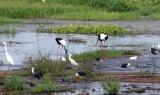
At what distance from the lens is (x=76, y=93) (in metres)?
17.9

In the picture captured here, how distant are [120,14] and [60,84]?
23869 mm

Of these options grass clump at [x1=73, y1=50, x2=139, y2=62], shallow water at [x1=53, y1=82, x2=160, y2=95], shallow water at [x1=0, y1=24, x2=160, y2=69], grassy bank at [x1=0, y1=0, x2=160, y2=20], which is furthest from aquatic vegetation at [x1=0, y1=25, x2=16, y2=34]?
shallow water at [x1=53, y1=82, x2=160, y2=95]

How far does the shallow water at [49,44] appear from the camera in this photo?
2655cm

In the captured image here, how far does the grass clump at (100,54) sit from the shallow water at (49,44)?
4.20 feet

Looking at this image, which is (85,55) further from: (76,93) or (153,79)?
(76,93)

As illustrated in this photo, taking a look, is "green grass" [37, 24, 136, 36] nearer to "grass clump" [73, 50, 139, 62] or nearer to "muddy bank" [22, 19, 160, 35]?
"muddy bank" [22, 19, 160, 35]

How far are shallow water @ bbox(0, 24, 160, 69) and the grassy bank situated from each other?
6.73 m

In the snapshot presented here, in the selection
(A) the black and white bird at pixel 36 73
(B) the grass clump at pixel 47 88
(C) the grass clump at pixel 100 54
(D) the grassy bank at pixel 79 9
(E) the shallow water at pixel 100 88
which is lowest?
(D) the grassy bank at pixel 79 9

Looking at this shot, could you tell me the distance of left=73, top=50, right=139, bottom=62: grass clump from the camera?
77.6 feet

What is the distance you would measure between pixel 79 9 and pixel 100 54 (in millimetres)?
19328

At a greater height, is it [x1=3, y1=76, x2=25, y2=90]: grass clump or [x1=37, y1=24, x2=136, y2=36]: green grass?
[x1=3, y1=76, x2=25, y2=90]: grass clump

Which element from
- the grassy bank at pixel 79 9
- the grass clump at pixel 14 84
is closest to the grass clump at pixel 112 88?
the grass clump at pixel 14 84

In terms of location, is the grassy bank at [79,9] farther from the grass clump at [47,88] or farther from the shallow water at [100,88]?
the grass clump at [47,88]

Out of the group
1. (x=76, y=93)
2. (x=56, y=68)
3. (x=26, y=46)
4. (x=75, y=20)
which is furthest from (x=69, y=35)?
(x=76, y=93)
